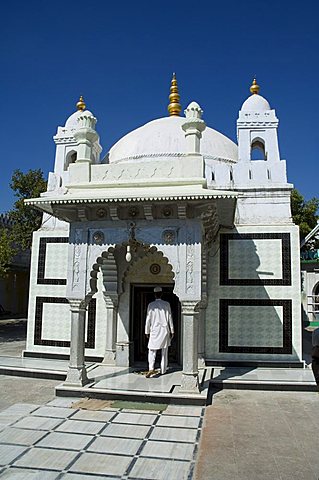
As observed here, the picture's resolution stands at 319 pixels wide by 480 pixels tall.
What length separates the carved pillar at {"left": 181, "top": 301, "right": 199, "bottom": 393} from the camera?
20.4 feet

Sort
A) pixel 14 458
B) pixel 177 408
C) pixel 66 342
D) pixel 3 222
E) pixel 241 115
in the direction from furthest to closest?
pixel 3 222 < pixel 241 115 < pixel 66 342 < pixel 177 408 < pixel 14 458

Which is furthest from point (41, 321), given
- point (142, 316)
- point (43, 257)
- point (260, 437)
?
point (260, 437)

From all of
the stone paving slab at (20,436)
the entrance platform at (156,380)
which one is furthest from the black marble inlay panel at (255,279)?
the stone paving slab at (20,436)

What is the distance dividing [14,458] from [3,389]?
315cm

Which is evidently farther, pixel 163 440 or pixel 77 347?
pixel 77 347

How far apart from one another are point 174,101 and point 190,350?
783 centimetres

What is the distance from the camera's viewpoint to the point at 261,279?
344 inches

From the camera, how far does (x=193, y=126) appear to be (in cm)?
686

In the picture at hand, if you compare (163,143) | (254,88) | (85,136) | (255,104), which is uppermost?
(254,88)

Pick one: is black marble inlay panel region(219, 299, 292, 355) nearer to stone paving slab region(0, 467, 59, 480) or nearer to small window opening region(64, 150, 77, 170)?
small window opening region(64, 150, 77, 170)

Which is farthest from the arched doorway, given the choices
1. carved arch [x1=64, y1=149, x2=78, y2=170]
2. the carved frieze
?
carved arch [x1=64, y1=149, x2=78, y2=170]

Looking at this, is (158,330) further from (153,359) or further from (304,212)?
(304,212)

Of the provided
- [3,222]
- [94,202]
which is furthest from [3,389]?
[3,222]

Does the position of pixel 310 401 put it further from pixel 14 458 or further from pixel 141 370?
pixel 14 458
